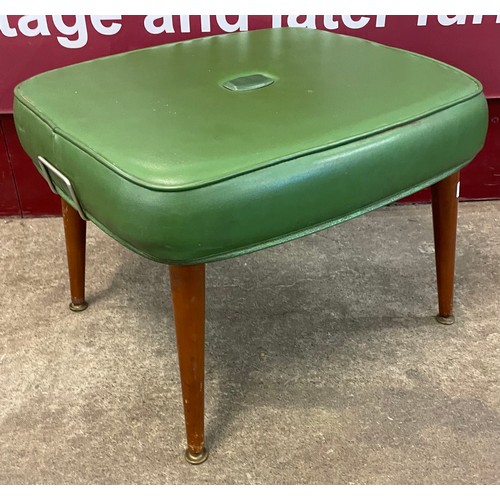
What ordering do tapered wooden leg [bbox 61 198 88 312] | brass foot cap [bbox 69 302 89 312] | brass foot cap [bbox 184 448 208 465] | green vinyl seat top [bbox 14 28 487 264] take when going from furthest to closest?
brass foot cap [bbox 69 302 89 312] < tapered wooden leg [bbox 61 198 88 312] < brass foot cap [bbox 184 448 208 465] < green vinyl seat top [bbox 14 28 487 264]

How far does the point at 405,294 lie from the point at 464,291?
103mm

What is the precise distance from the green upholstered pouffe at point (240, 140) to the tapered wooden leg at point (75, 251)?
0.56ft

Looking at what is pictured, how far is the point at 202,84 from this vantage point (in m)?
0.77

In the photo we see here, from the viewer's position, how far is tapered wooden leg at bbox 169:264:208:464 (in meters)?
0.65

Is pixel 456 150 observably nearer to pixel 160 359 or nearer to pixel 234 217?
pixel 234 217

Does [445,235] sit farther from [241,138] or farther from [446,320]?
[241,138]

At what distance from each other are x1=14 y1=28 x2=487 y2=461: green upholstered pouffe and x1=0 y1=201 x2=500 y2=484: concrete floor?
0.35 ft

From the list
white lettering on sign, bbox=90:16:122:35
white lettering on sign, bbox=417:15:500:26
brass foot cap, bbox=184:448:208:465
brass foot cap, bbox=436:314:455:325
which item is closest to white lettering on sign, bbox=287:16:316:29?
white lettering on sign, bbox=417:15:500:26

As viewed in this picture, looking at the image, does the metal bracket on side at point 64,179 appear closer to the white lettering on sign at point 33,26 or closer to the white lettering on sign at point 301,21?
the white lettering on sign at point 33,26

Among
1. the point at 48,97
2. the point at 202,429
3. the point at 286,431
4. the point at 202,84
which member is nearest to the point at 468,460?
the point at 286,431

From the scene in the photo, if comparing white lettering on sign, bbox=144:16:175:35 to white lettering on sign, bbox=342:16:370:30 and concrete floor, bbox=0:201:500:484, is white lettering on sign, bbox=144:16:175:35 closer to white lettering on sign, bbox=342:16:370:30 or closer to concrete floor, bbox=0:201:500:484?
white lettering on sign, bbox=342:16:370:30

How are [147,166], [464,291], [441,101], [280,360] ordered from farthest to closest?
1. [464,291]
2. [280,360]
3. [441,101]
4. [147,166]

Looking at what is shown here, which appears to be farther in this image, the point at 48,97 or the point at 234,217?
the point at 48,97

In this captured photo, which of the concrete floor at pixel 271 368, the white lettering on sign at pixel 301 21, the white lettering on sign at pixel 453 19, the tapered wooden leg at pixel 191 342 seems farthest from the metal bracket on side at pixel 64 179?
the white lettering on sign at pixel 453 19
